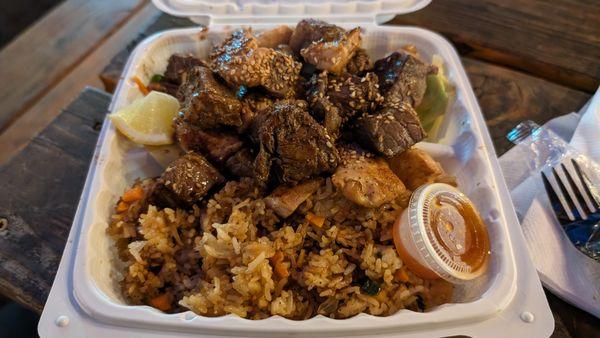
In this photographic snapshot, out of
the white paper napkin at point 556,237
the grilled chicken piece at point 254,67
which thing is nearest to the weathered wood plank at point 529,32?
the white paper napkin at point 556,237

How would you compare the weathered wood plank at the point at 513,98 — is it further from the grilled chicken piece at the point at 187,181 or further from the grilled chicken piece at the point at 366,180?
the grilled chicken piece at the point at 187,181

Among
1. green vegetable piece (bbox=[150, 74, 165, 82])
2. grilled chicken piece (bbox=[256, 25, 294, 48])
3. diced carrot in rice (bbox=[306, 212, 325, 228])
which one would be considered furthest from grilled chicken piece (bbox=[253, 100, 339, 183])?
green vegetable piece (bbox=[150, 74, 165, 82])

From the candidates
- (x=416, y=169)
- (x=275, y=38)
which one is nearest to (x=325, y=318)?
(x=416, y=169)

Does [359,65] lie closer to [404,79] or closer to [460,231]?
[404,79]

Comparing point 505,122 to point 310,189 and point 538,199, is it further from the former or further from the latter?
point 310,189

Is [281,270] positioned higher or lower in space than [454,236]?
lower
